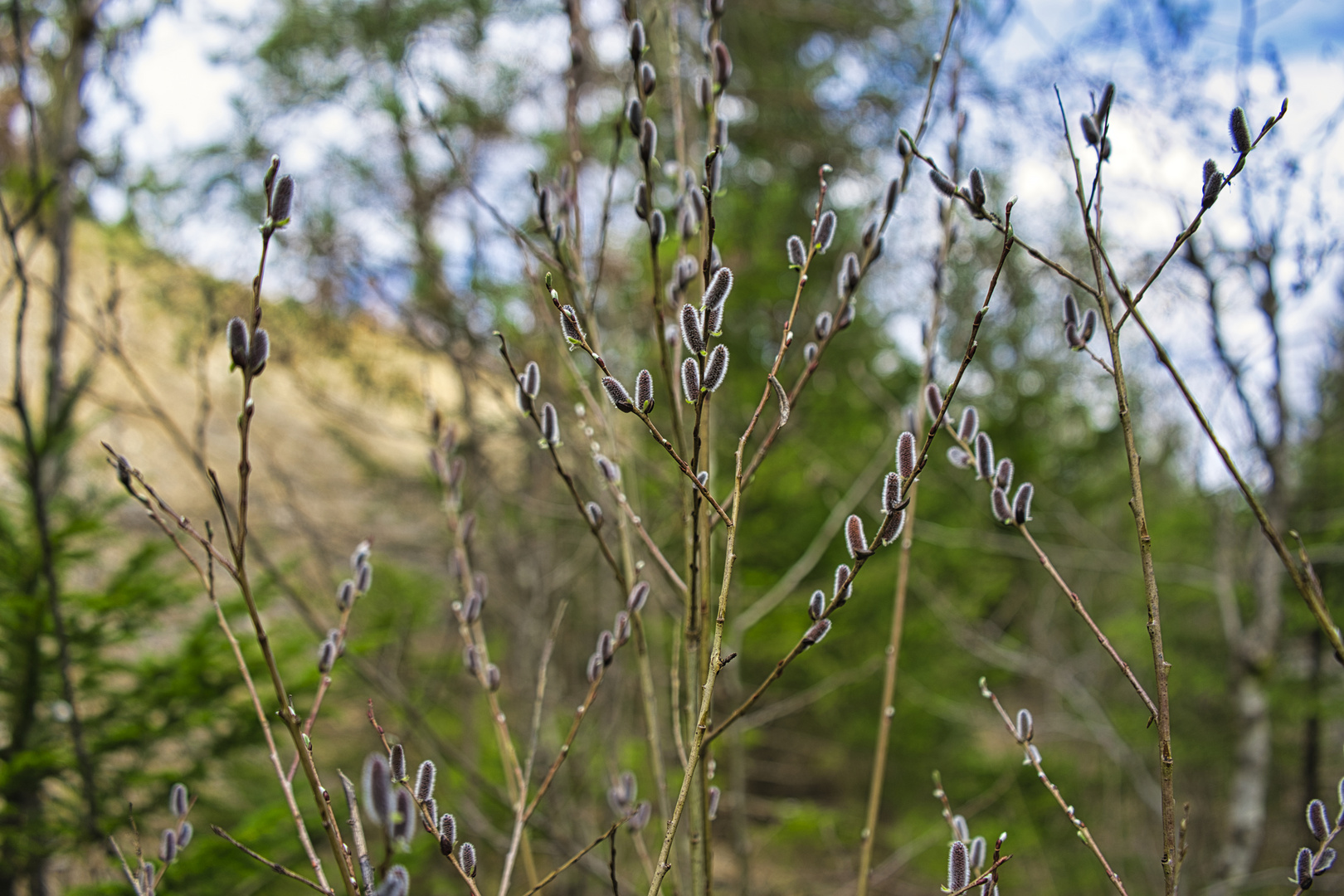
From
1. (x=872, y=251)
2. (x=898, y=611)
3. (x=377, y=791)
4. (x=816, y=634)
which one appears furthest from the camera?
(x=898, y=611)

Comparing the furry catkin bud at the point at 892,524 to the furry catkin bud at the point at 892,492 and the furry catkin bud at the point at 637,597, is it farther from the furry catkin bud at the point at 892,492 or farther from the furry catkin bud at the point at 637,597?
the furry catkin bud at the point at 637,597

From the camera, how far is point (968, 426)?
118 cm

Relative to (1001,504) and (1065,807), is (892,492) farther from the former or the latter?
(1065,807)

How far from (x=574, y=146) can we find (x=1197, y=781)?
793cm

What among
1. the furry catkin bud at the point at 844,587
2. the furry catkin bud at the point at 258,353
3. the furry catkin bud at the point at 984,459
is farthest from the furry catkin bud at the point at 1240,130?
the furry catkin bud at the point at 258,353

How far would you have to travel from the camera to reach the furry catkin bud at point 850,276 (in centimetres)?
114

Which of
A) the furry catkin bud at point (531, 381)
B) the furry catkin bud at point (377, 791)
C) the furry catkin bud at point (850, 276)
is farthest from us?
the furry catkin bud at point (850, 276)

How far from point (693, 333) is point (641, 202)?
0.33 meters

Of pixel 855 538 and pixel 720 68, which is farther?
pixel 720 68

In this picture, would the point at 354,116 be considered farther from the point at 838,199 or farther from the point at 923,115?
the point at 923,115

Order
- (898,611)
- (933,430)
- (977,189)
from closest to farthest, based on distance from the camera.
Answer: (933,430) < (977,189) < (898,611)

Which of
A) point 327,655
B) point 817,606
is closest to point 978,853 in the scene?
point 817,606

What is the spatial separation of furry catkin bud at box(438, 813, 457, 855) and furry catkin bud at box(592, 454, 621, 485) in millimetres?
484

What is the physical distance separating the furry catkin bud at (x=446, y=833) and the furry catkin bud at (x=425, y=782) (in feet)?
0.10
